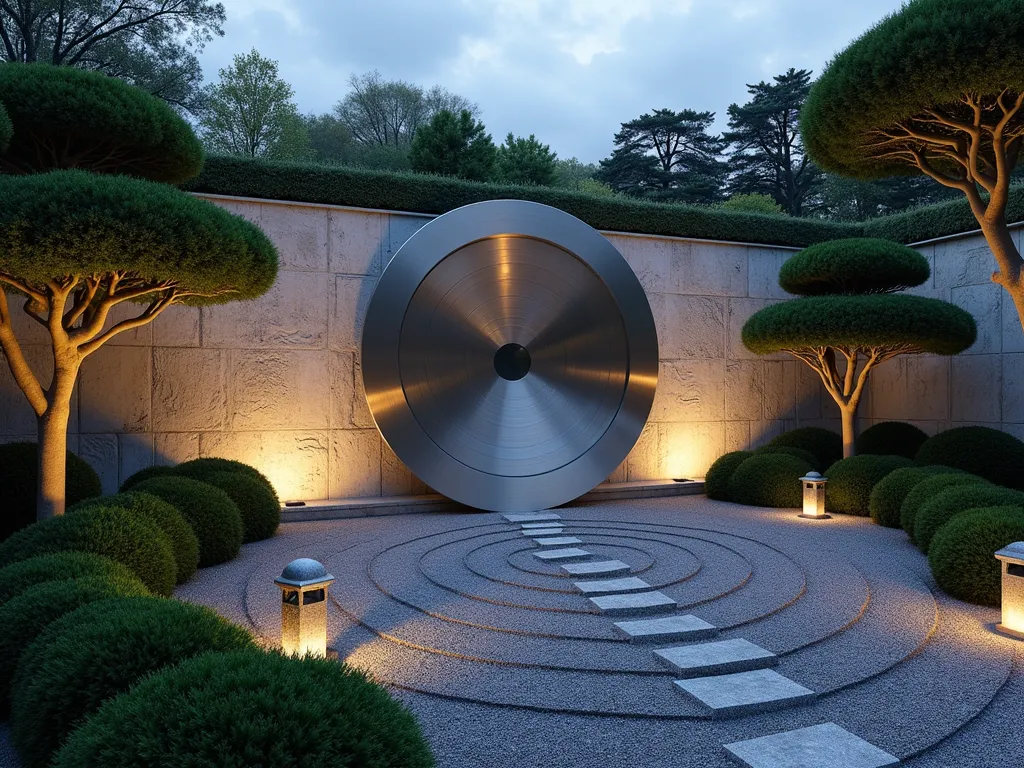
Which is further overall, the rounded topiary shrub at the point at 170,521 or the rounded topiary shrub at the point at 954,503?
the rounded topiary shrub at the point at 954,503

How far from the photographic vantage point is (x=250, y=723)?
7.20 ft

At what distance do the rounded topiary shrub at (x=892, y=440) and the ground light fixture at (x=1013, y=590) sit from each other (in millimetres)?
6299

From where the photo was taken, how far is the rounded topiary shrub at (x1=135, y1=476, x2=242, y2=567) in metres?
6.70

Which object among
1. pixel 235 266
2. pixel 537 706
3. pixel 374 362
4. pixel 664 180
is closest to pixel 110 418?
pixel 374 362

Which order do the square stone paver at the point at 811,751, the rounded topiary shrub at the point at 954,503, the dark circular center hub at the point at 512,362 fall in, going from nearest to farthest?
1. the square stone paver at the point at 811,751
2. the rounded topiary shrub at the point at 954,503
3. the dark circular center hub at the point at 512,362

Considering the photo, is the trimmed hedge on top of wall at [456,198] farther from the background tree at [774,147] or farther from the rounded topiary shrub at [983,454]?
the background tree at [774,147]

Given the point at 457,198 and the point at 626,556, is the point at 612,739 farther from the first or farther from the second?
the point at 457,198

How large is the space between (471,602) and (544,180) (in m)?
20.8

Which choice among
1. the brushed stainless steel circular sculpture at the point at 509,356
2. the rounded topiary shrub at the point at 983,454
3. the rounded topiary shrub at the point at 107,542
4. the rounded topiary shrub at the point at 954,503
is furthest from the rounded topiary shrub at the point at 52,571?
the rounded topiary shrub at the point at 983,454

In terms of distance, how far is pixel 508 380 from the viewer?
1020 centimetres

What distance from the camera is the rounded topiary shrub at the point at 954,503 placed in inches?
254

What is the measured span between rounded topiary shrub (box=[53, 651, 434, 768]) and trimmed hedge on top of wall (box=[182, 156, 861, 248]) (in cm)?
829

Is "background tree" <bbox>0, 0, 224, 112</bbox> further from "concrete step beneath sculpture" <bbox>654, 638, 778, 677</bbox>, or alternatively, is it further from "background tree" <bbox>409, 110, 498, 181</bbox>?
"concrete step beneath sculpture" <bbox>654, 638, 778, 677</bbox>

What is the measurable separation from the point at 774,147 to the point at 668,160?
5.31 meters
